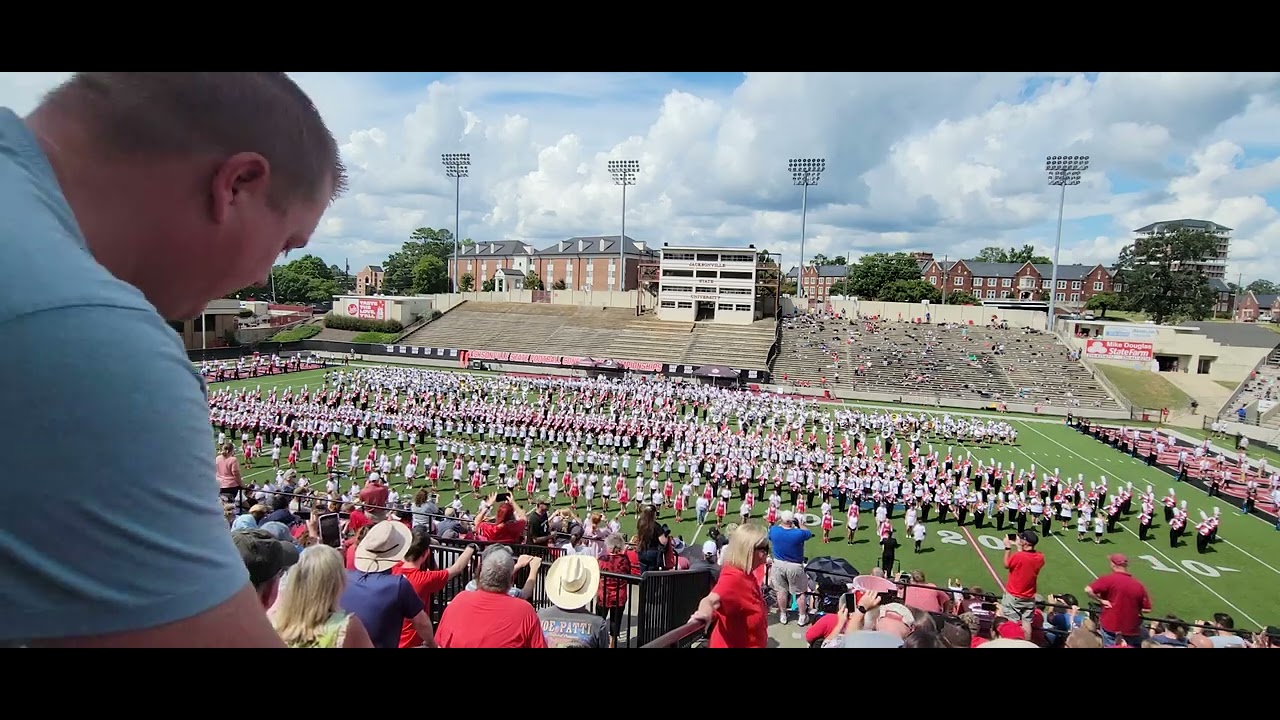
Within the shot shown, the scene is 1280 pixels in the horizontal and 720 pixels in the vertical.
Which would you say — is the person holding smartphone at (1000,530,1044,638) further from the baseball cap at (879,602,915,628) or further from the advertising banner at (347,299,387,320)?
the advertising banner at (347,299,387,320)

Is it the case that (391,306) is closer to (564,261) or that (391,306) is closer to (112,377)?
(564,261)

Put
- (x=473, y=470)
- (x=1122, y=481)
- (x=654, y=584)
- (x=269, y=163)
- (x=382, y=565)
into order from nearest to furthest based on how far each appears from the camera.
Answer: (x=269, y=163) → (x=382, y=565) → (x=654, y=584) → (x=473, y=470) → (x=1122, y=481)

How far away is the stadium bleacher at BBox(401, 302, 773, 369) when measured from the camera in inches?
2062

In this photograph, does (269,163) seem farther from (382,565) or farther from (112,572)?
(382,565)

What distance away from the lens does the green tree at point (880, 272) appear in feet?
270

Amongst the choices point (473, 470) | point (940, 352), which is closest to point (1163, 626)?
point (473, 470)

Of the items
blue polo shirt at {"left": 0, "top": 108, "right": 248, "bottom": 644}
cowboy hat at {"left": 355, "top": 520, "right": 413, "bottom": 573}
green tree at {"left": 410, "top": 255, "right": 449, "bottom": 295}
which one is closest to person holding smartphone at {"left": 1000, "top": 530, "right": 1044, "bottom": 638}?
cowboy hat at {"left": 355, "top": 520, "right": 413, "bottom": 573}

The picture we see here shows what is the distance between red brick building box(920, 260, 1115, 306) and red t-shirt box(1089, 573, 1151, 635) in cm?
9364

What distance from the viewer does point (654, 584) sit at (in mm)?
5727

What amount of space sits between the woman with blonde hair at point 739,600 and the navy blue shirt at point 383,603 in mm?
1421

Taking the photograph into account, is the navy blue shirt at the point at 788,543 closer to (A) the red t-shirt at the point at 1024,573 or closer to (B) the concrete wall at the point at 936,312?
(A) the red t-shirt at the point at 1024,573

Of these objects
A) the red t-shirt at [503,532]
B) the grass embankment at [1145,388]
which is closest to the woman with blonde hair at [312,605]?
the red t-shirt at [503,532]

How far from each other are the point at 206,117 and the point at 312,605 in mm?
1920
